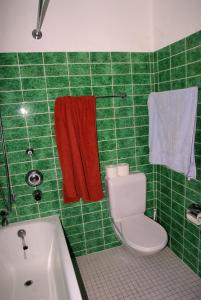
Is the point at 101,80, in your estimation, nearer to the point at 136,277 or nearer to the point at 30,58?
the point at 30,58

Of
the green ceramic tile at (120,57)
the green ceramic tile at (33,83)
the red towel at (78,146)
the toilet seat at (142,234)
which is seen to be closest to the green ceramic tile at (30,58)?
the green ceramic tile at (33,83)

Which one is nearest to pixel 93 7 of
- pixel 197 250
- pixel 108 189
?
pixel 108 189

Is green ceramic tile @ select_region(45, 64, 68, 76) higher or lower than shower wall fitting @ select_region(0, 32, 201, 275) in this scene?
higher

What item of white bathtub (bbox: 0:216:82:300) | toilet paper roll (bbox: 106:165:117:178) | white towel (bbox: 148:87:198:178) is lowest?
white bathtub (bbox: 0:216:82:300)

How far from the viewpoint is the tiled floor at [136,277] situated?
1907mm

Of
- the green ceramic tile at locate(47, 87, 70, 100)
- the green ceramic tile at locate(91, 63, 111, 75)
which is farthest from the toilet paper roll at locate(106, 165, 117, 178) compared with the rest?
the green ceramic tile at locate(91, 63, 111, 75)

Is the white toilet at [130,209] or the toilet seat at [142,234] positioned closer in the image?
the toilet seat at [142,234]

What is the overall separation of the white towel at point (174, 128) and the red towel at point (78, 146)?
592 millimetres

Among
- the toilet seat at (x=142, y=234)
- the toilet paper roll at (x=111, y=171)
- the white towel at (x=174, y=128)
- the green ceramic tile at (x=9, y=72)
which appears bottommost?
the toilet seat at (x=142, y=234)

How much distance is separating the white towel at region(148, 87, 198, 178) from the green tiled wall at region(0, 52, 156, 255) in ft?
0.69

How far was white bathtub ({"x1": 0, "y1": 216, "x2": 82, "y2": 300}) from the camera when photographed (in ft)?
6.01

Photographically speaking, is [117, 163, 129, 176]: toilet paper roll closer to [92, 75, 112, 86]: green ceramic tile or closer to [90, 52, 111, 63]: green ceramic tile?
[92, 75, 112, 86]: green ceramic tile

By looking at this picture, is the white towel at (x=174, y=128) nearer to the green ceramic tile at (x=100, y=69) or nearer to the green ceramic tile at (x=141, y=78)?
the green ceramic tile at (x=141, y=78)

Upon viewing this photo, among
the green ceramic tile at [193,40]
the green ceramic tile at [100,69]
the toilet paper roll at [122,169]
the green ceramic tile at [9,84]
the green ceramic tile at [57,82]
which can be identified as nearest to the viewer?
the green ceramic tile at [193,40]
